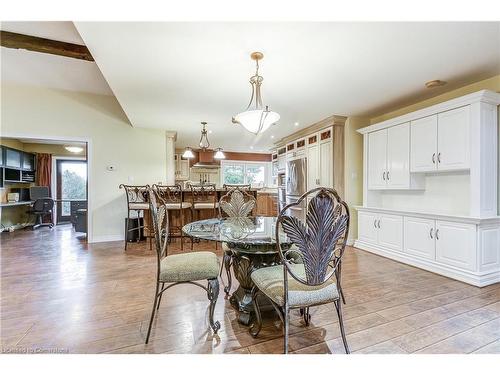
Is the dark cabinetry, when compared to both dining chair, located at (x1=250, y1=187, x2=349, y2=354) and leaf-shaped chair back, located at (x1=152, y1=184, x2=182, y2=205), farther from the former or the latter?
dining chair, located at (x1=250, y1=187, x2=349, y2=354)

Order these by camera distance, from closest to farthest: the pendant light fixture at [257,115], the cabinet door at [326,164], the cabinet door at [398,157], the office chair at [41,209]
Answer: the pendant light fixture at [257,115]
the cabinet door at [398,157]
the cabinet door at [326,164]
the office chair at [41,209]


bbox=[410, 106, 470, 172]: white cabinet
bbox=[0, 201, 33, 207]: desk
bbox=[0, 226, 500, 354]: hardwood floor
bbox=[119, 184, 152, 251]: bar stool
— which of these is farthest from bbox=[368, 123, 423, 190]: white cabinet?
bbox=[0, 201, 33, 207]: desk

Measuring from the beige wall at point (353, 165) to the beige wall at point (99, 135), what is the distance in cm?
382

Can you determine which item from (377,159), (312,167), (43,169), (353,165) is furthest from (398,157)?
(43,169)

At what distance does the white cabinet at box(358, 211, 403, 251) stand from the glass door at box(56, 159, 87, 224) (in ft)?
25.1

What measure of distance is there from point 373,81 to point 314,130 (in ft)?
6.86

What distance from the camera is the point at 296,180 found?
568cm

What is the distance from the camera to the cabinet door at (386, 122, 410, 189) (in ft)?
11.6

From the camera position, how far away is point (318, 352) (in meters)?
1.56

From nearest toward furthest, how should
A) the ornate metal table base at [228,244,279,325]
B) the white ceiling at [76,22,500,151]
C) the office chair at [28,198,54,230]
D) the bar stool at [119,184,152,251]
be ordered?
the ornate metal table base at [228,244,279,325] → the white ceiling at [76,22,500,151] → the bar stool at [119,184,152,251] → the office chair at [28,198,54,230]

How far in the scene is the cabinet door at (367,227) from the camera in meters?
4.00

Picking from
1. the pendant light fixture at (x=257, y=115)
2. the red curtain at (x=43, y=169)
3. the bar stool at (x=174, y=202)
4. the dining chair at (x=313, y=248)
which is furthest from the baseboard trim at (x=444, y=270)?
the red curtain at (x=43, y=169)

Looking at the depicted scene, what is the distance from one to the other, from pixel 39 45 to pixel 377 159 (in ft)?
16.1

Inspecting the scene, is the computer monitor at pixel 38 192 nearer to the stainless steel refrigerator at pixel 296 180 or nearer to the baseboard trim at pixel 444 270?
the stainless steel refrigerator at pixel 296 180
